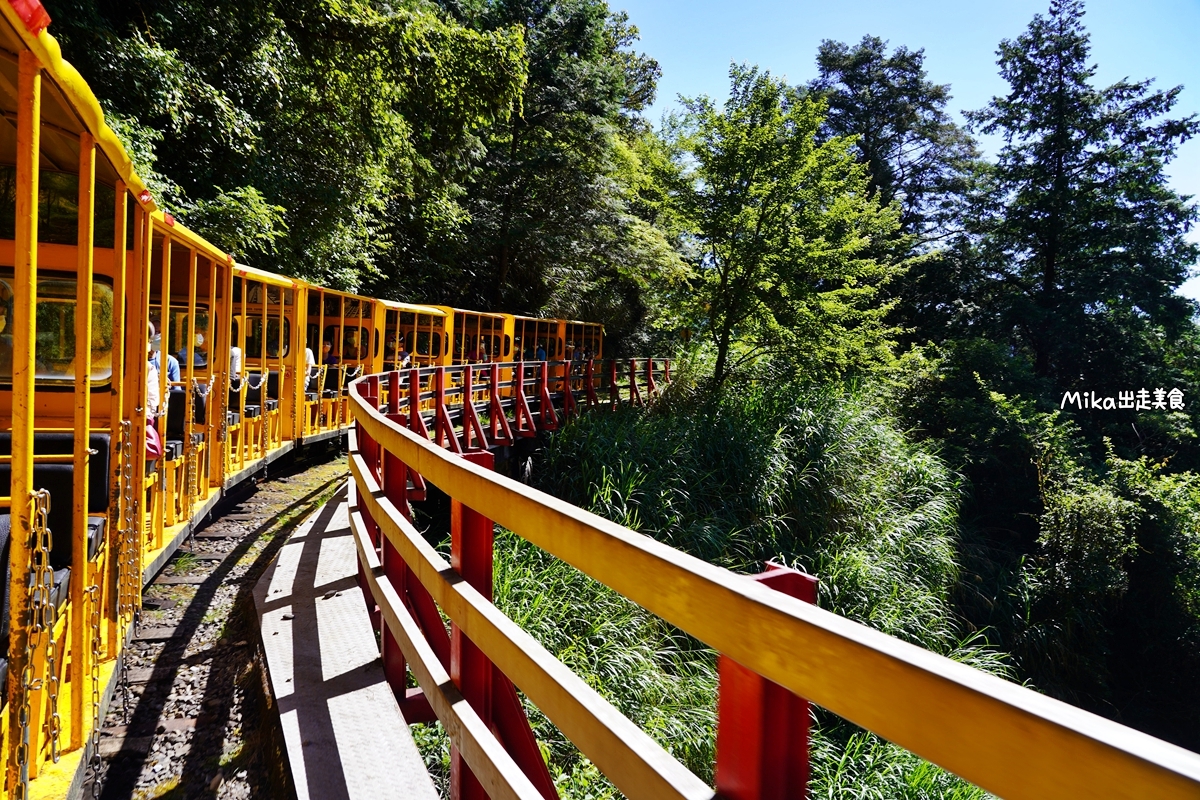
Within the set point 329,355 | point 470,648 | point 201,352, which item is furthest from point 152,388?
point 329,355

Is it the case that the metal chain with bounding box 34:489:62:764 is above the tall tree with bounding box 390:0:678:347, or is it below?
below

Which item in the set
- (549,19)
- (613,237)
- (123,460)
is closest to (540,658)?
(123,460)

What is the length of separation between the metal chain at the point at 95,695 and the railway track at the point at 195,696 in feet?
0.20

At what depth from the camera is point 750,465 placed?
12.9 meters

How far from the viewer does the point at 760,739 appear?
1070mm

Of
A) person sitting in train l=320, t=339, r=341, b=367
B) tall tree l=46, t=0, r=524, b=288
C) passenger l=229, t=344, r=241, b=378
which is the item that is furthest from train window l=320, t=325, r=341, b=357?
passenger l=229, t=344, r=241, b=378

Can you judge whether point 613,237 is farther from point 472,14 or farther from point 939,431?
point 939,431

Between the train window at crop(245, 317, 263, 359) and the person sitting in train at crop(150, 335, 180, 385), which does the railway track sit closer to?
the person sitting in train at crop(150, 335, 180, 385)

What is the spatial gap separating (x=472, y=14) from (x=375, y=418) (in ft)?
82.0

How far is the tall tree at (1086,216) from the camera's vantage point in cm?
2523

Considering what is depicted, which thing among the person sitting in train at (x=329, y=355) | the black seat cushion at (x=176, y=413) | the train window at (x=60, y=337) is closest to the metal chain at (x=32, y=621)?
the train window at (x=60, y=337)

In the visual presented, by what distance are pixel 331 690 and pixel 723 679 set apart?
262 centimetres

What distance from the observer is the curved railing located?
0.68 meters

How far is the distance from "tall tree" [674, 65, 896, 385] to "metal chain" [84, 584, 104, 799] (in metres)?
14.7
